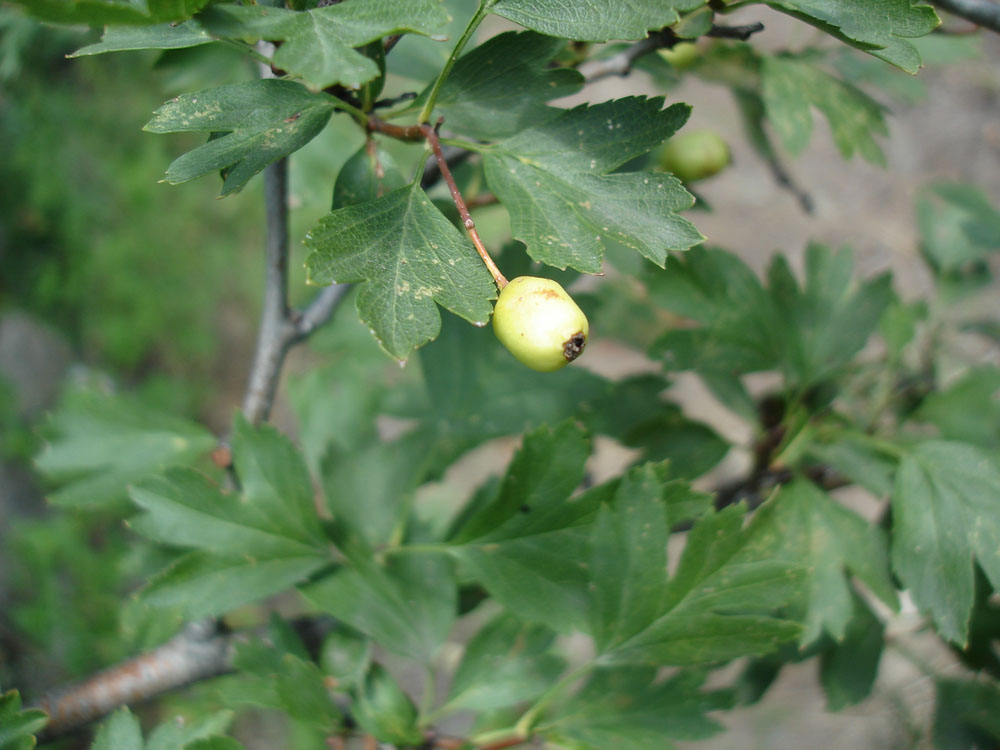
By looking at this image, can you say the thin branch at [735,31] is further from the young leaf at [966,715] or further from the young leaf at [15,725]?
the young leaf at [966,715]

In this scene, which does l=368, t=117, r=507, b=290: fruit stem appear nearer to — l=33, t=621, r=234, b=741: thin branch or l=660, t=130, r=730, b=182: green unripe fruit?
l=660, t=130, r=730, b=182: green unripe fruit

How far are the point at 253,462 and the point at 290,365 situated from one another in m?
1.62

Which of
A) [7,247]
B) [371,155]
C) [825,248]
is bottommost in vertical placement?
[7,247]

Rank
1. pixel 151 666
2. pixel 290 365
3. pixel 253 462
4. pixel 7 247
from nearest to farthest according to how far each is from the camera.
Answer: pixel 253 462, pixel 151 666, pixel 7 247, pixel 290 365

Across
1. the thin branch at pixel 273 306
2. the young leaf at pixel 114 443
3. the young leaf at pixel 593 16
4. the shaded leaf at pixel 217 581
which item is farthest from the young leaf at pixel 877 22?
the young leaf at pixel 114 443

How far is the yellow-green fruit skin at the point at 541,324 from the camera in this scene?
0.50 metres

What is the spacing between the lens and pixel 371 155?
64 centimetres

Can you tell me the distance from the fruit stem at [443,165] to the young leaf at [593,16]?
0.35ft

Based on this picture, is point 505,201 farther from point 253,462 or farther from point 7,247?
point 7,247

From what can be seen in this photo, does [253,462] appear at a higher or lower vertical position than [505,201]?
lower

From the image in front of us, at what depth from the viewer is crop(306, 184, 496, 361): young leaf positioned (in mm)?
515

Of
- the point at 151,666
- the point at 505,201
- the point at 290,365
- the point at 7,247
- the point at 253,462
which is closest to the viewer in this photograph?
the point at 505,201

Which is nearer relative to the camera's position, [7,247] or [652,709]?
[652,709]

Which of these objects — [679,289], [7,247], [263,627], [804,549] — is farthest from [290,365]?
[804,549]
